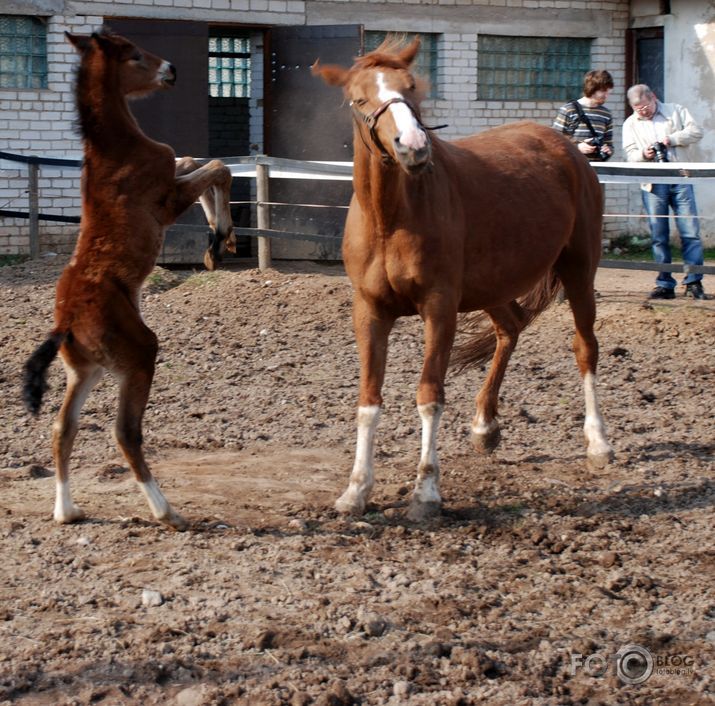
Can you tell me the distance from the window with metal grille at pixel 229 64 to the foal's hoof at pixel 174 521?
11.7 m

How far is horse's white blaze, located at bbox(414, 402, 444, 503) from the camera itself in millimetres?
5484

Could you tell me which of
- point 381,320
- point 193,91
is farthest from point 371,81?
point 193,91

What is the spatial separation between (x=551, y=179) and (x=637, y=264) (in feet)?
15.2

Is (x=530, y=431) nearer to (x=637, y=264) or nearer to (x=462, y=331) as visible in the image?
(x=462, y=331)

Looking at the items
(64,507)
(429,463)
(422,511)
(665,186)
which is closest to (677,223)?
(665,186)

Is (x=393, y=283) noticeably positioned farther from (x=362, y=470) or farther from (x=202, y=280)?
(x=202, y=280)

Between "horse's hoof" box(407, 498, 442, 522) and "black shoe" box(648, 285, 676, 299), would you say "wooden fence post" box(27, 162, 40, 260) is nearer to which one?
"black shoe" box(648, 285, 676, 299)

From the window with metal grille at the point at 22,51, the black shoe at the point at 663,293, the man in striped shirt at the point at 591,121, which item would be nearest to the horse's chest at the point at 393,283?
the man in striped shirt at the point at 591,121

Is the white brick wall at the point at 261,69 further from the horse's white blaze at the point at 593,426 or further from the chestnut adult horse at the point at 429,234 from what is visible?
the horse's white blaze at the point at 593,426

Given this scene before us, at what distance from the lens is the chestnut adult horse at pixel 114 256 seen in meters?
5.00

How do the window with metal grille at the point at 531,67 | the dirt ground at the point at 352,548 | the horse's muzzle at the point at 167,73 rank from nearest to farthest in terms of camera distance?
the dirt ground at the point at 352,548 < the horse's muzzle at the point at 167,73 < the window with metal grille at the point at 531,67

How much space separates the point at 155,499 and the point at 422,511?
4.12 ft

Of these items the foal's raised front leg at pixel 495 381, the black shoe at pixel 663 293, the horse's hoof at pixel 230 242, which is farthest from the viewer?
the black shoe at pixel 663 293

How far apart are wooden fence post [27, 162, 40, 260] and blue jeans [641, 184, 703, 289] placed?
702 centimetres
